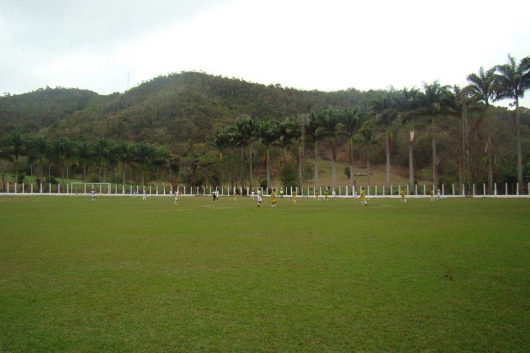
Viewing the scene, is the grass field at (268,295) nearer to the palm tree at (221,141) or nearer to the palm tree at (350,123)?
the palm tree at (350,123)

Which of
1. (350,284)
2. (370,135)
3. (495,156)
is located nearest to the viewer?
(350,284)

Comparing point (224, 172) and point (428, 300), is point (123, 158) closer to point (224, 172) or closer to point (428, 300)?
point (224, 172)

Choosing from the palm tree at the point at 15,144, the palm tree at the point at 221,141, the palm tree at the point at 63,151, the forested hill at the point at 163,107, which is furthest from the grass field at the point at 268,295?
the forested hill at the point at 163,107

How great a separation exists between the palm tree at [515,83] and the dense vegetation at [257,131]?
0.12 metres

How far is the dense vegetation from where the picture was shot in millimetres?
55250

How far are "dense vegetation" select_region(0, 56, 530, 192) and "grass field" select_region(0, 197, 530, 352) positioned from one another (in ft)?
150

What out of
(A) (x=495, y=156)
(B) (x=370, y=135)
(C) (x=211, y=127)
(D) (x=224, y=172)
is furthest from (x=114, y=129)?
(A) (x=495, y=156)

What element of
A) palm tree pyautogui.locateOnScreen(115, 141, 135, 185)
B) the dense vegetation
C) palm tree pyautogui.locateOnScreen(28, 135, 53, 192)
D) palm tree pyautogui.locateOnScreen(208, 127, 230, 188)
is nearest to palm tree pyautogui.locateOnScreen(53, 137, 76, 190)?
the dense vegetation

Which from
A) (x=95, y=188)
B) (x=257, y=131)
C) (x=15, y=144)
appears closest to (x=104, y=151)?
(x=95, y=188)

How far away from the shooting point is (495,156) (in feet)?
228

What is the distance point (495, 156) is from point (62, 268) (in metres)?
74.4

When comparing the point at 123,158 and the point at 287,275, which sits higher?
the point at 123,158

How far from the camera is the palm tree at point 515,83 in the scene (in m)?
48.9

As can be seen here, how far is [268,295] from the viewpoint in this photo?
22.6 feet
